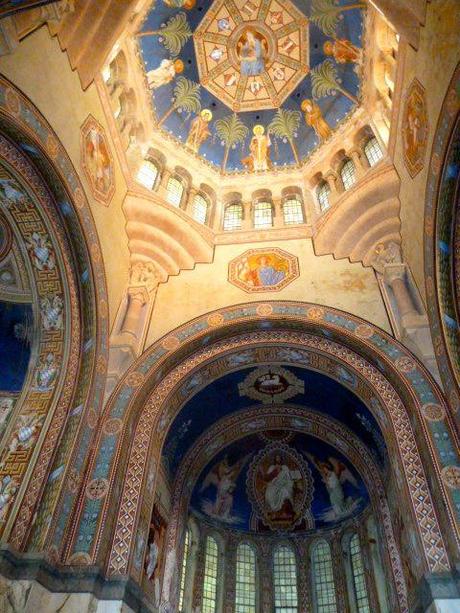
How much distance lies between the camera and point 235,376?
44.2 ft

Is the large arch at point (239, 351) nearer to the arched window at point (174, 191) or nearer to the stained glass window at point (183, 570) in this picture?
the stained glass window at point (183, 570)

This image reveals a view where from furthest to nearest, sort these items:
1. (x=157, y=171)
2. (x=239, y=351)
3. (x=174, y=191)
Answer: (x=174, y=191) < (x=157, y=171) < (x=239, y=351)

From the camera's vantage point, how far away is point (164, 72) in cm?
1580

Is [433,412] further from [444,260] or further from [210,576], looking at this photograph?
[210,576]

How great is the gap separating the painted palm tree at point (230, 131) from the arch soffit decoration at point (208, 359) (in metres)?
7.15

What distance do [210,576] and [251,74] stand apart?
1633 centimetres

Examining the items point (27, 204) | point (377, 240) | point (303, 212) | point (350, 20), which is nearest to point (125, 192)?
point (27, 204)

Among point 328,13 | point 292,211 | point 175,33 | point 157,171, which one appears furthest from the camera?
point 292,211

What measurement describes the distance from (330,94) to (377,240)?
5.83 metres

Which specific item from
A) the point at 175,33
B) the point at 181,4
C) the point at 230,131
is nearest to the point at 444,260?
the point at 230,131

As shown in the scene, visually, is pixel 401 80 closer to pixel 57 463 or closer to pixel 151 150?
pixel 151 150

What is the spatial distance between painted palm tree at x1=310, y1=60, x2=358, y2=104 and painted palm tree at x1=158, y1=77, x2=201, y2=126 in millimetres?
3955

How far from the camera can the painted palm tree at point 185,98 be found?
1634cm


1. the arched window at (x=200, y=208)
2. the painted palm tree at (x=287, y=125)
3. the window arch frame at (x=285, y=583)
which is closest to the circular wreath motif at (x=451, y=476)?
the window arch frame at (x=285, y=583)
